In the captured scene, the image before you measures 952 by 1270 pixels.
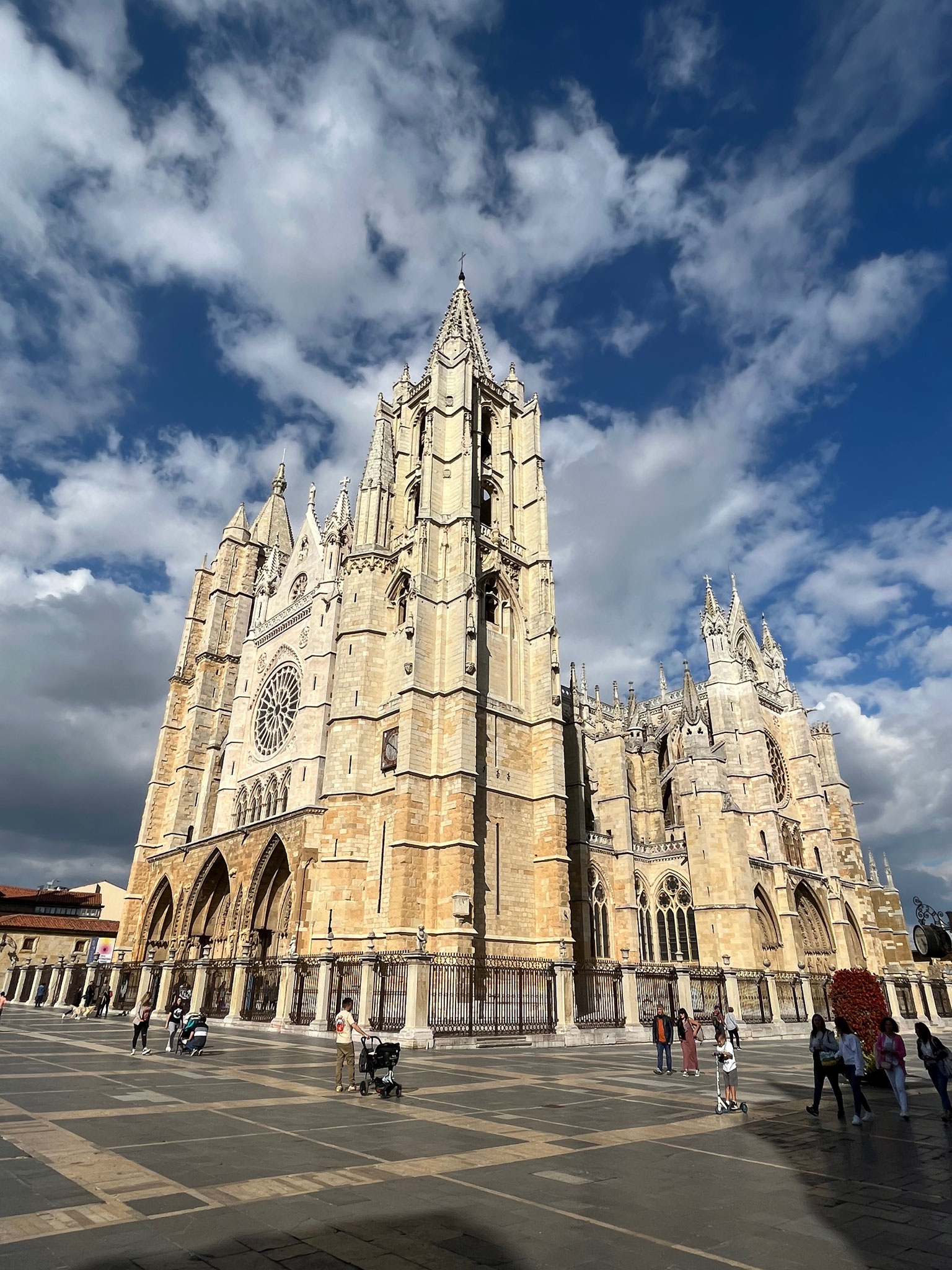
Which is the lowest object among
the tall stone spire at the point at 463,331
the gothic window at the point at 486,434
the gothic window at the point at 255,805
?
the gothic window at the point at 255,805

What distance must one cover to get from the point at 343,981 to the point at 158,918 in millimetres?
20619

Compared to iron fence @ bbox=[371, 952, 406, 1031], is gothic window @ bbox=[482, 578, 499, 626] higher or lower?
higher

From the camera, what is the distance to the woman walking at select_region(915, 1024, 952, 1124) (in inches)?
352

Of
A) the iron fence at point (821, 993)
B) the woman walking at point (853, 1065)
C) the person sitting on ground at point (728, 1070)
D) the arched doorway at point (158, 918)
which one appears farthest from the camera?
the arched doorway at point (158, 918)

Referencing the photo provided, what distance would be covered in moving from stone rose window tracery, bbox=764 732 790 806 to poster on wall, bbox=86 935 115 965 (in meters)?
39.6

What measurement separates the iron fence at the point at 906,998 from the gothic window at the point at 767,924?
16.4 feet

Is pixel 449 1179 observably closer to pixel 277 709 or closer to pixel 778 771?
pixel 277 709

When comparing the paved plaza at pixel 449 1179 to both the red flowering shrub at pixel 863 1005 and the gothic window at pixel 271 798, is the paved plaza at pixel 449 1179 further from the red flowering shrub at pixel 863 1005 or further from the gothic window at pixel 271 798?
the gothic window at pixel 271 798

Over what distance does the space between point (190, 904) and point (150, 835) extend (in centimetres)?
827

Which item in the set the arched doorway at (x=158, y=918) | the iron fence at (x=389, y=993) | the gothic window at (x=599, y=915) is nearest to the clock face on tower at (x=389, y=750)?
the iron fence at (x=389, y=993)

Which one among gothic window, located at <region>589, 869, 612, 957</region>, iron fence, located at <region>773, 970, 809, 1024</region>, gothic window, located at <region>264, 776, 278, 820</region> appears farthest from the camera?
gothic window, located at <region>589, 869, 612, 957</region>

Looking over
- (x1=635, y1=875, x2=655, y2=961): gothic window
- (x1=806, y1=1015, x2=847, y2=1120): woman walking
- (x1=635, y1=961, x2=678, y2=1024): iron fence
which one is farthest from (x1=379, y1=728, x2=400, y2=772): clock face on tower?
(x1=806, y1=1015, x2=847, y2=1120): woman walking

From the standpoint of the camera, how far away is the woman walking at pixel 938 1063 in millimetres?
8945

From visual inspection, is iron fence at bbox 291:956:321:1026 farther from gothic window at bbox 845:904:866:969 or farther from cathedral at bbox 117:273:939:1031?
gothic window at bbox 845:904:866:969
